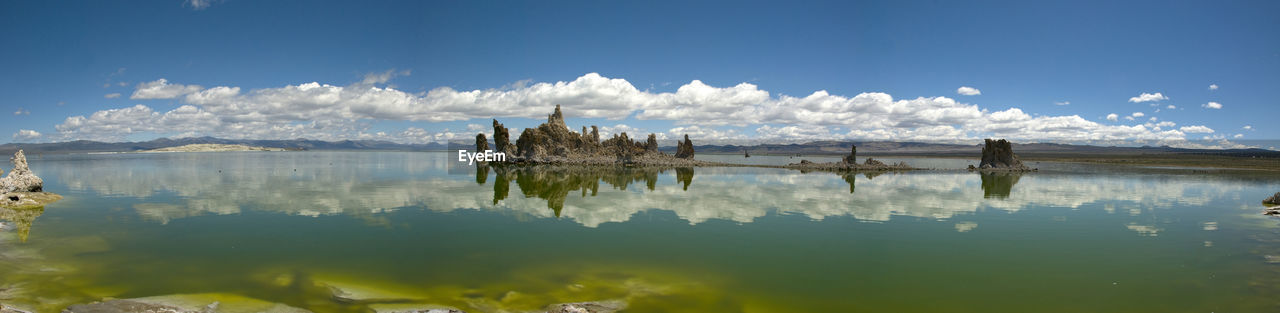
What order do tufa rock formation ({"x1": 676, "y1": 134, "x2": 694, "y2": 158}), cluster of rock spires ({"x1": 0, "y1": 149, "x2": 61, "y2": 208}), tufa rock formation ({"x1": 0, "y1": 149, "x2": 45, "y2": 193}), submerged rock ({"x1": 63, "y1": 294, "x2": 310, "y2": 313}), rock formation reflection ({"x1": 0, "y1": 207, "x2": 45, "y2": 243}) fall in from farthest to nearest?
tufa rock formation ({"x1": 676, "y1": 134, "x2": 694, "y2": 158}) → tufa rock formation ({"x1": 0, "y1": 149, "x2": 45, "y2": 193}) → cluster of rock spires ({"x1": 0, "y1": 149, "x2": 61, "y2": 208}) → rock formation reflection ({"x1": 0, "y1": 207, "x2": 45, "y2": 243}) → submerged rock ({"x1": 63, "y1": 294, "x2": 310, "y2": 313})

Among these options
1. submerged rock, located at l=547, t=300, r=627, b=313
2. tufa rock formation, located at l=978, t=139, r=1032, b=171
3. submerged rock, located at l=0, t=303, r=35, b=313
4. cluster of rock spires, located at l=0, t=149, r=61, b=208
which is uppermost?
tufa rock formation, located at l=978, t=139, r=1032, b=171

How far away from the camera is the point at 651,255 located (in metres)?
12.2

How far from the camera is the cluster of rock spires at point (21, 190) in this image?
20156mm

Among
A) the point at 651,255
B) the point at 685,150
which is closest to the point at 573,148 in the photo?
the point at 685,150

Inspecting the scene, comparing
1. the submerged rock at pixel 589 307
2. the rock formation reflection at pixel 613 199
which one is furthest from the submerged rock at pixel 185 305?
the rock formation reflection at pixel 613 199

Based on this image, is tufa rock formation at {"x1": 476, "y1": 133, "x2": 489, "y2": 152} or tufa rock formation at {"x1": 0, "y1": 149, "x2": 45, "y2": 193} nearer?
tufa rock formation at {"x1": 0, "y1": 149, "x2": 45, "y2": 193}

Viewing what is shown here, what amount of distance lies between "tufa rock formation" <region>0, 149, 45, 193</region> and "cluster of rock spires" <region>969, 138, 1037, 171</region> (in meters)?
72.0

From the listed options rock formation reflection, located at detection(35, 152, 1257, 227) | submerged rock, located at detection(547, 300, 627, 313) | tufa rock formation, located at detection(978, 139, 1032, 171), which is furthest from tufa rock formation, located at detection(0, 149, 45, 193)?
tufa rock formation, located at detection(978, 139, 1032, 171)

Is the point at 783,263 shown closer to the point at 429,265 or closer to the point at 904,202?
the point at 429,265

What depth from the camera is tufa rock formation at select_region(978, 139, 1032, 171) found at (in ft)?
191

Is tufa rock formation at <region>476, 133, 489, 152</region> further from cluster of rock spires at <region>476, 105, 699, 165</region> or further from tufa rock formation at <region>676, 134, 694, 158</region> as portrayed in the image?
tufa rock formation at <region>676, 134, 694, 158</region>

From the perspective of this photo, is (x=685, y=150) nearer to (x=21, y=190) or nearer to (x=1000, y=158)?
(x=1000, y=158)

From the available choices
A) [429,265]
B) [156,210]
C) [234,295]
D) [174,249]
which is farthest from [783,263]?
[156,210]

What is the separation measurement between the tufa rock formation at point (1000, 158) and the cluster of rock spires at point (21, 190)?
71.1 meters
